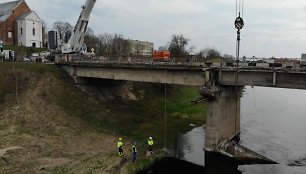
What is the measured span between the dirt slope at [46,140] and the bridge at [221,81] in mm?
9409

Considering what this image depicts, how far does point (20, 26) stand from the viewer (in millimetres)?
84250

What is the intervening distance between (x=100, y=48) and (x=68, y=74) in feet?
168

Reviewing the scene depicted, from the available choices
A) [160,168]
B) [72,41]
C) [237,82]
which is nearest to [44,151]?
[160,168]

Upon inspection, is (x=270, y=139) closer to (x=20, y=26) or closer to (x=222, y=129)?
(x=222, y=129)

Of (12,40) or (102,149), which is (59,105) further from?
(12,40)

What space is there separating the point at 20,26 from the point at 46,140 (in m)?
58.4

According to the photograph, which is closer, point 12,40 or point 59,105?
point 59,105

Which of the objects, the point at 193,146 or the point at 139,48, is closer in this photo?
the point at 193,146


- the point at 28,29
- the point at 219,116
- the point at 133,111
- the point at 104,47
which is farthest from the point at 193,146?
the point at 104,47

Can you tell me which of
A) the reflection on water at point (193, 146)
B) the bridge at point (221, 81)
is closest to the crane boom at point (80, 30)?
the bridge at point (221, 81)

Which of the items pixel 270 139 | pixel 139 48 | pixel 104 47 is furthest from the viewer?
pixel 139 48

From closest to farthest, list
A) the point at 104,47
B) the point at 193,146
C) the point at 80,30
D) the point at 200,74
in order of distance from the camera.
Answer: the point at 200,74
the point at 193,146
the point at 80,30
the point at 104,47

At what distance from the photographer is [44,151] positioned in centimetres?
3180

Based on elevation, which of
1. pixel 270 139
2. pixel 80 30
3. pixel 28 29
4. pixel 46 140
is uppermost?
pixel 28 29
